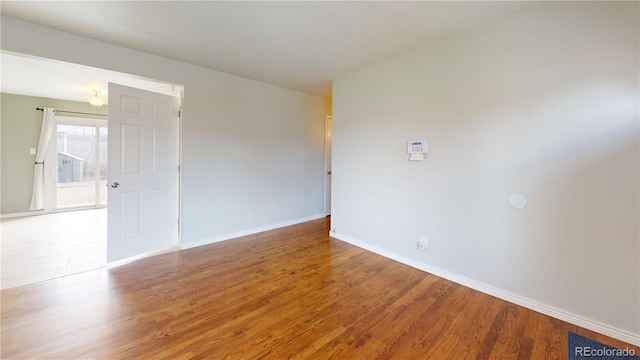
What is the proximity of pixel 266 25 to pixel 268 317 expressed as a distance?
2.65 meters

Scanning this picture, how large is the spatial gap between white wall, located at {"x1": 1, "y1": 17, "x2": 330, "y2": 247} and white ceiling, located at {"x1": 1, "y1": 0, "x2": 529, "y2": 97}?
180 mm

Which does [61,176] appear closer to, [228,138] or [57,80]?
[57,80]

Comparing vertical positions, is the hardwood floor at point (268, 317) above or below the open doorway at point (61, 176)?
below

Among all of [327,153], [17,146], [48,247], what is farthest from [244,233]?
[17,146]

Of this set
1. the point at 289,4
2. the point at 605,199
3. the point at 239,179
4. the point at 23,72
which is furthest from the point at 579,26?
the point at 23,72

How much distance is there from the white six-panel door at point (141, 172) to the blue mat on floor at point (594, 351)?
13.9ft

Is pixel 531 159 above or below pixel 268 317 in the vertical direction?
above

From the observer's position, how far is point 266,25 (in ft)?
7.57

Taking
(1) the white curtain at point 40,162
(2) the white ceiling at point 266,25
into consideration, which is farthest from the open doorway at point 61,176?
(2) the white ceiling at point 266,25

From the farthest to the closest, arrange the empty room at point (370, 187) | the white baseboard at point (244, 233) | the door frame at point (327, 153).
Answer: the door frame at point (327, 153), the white baseboard at point (244, 233), the empty room at point (370, 187)

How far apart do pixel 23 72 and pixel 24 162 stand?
2442 mm

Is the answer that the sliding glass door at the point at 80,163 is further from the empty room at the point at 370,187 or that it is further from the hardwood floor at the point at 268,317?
the hardwood floor at the point at 268,317

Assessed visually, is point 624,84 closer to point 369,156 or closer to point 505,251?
point 505,251

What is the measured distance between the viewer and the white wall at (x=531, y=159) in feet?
5.60
